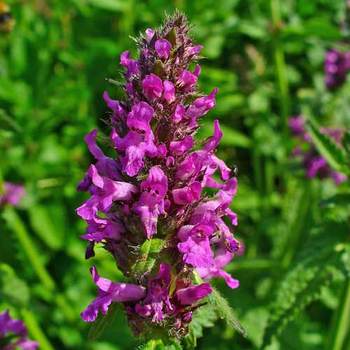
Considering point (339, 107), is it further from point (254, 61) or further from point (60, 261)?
point (60, 261)

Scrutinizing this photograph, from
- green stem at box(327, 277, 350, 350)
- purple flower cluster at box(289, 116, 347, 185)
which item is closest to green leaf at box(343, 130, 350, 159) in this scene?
green stem at box(327, 277, 350, 350)

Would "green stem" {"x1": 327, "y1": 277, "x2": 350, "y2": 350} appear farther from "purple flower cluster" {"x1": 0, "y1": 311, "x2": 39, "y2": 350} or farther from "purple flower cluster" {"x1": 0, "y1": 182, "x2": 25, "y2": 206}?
"purple flower cluster" {"x1": 0, "y1": 182, "x2": 25, "y2": 206}

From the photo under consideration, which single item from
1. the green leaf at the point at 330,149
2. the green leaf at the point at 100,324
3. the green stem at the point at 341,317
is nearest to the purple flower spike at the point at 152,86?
the green leaf at the point at 100,324

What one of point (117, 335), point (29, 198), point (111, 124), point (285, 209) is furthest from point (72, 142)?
point (111, 124)

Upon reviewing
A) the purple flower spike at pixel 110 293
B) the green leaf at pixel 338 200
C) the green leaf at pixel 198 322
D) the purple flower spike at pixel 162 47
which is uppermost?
the purple flower spike at pixel 162 47

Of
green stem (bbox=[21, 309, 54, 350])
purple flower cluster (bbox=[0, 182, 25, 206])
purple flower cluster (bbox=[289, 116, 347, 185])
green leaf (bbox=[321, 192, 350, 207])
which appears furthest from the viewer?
purple flower cluster (bbox=[289, 116, 347, 185])

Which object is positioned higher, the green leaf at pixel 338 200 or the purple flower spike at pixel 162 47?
the purple flower spike at pixel 162 47

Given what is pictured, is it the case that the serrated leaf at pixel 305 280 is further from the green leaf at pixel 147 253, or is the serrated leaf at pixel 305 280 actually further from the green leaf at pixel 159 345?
the green leaf at pixel 147 253
